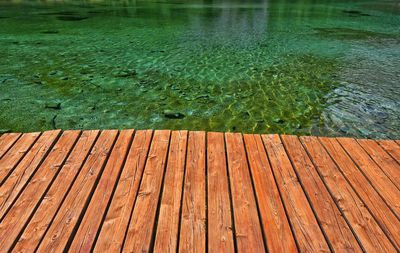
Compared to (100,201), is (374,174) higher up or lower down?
lower down

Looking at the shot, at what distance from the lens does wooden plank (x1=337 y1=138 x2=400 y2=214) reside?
400 cm

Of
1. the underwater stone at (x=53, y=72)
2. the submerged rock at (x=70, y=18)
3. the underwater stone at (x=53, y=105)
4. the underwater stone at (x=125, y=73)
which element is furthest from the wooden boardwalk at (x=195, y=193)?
the submerged rock at (x=70, y=18)

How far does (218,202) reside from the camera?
3.88 metres

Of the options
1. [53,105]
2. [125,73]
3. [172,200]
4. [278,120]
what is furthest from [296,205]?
[125,73]

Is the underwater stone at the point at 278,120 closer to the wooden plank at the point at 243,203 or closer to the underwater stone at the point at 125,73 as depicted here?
the wooden plank at the point at 243,203

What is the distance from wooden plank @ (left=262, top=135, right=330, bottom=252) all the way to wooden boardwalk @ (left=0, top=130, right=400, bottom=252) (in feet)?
0.05

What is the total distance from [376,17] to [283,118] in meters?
30.7

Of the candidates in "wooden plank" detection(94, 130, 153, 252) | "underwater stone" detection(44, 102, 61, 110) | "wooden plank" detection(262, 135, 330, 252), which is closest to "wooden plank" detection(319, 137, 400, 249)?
"wooden plank" detection(262, 135, 330, 252)

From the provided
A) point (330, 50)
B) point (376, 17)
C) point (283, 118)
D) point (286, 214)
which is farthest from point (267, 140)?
point (376, 17)

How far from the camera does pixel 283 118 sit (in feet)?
28.9

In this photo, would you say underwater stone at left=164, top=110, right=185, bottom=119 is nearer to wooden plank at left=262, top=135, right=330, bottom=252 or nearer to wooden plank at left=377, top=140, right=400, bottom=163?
wooden plank at left=262, top=135, right=330, bottom=252

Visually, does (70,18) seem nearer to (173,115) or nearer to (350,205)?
(173,115)

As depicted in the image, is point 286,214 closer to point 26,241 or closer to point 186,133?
point 186,133

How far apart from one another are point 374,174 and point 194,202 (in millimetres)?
3034
